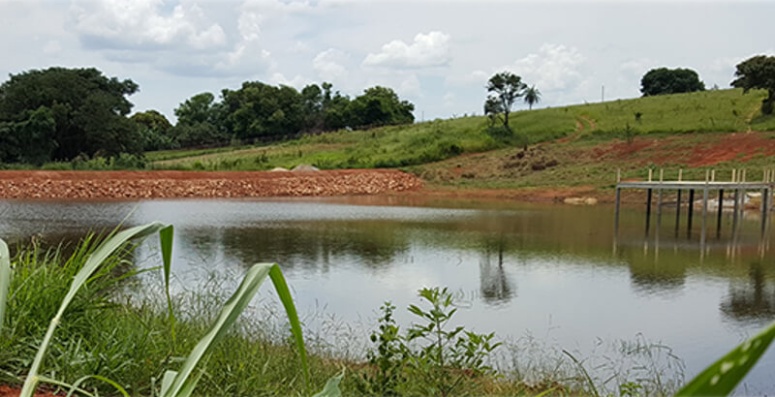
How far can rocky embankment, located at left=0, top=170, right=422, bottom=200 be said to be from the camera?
26.9 m

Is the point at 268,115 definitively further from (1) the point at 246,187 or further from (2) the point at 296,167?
(1) the point at 246,187

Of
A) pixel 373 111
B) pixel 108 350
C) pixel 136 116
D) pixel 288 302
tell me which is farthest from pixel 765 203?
pixel 136 116

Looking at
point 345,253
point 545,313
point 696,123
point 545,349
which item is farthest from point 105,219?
point 696,123

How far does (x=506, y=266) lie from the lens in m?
12.2

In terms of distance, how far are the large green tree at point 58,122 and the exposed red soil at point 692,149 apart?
77.8ft

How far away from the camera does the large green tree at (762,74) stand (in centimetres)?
3653

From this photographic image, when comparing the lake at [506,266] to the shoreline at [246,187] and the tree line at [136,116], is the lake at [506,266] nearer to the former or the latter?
the shoreline at [246,187]

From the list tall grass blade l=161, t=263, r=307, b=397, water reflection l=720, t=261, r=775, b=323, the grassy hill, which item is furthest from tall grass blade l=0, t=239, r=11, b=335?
the grassy hill

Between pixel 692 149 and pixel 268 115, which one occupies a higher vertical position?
pixel 268 115

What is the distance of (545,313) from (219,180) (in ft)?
78.1

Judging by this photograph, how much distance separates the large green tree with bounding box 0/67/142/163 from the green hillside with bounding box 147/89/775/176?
273 cm

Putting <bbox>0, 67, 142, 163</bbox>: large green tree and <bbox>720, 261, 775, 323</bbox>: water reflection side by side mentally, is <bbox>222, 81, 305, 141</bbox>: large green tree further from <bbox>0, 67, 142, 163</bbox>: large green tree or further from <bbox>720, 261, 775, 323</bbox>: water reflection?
<bbox>720, 261, 775, 323</bbox>: water reflection

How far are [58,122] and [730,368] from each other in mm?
37839

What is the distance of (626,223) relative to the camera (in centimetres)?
2052
